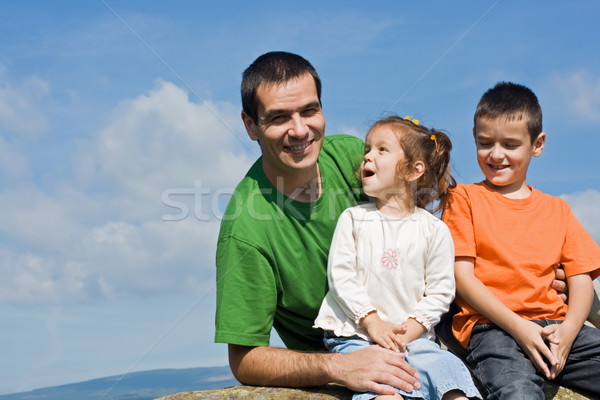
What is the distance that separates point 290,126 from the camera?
443 cm

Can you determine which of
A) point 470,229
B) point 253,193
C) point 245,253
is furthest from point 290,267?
point 470,229

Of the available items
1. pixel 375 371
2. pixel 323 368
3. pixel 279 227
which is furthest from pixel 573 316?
pixel 279 227

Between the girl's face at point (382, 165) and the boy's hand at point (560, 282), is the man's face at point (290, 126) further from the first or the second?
the boy's hand at point (560, 282)

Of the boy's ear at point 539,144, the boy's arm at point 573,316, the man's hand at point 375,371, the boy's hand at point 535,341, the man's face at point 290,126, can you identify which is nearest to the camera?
the man's hand at point 375,371

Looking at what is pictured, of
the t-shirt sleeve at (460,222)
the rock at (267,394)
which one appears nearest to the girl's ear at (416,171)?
the t-shirt sleeve at (460,222)

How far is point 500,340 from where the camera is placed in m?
4.11

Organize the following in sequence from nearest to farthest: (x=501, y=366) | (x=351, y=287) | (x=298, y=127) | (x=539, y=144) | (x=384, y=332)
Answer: (x=384, y=332), (x=351, y=287), (x=501, y=366), (x=298, y=127), (x=539, y=144)

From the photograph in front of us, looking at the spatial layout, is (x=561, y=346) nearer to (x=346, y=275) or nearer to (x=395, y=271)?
(x=395, y=271)

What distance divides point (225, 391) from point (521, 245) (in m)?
2.26

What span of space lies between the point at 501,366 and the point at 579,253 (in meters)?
1.11

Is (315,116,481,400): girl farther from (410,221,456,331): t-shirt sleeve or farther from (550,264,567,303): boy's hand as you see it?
(550,264,567,303): boy's hand

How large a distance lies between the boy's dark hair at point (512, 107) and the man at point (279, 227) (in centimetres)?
103

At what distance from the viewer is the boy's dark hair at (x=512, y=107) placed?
4418 millimetres

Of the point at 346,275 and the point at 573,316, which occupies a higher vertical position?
the point at 346,275
